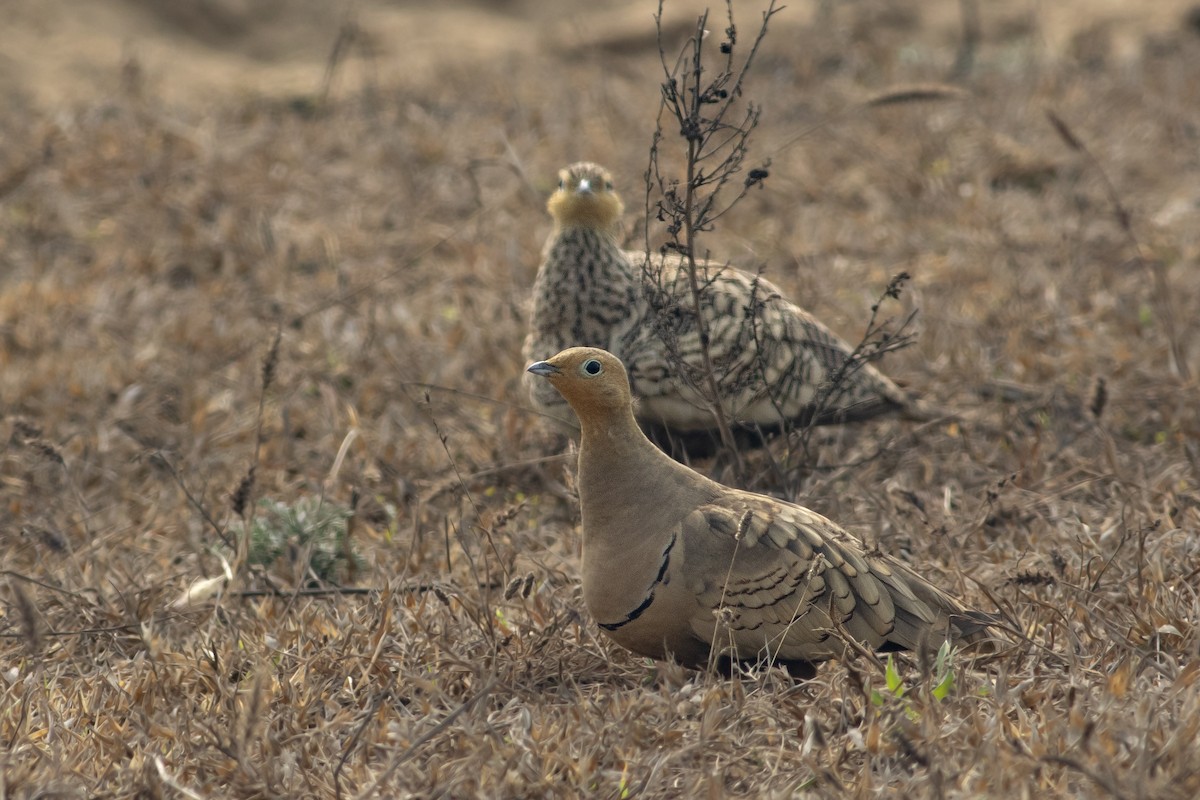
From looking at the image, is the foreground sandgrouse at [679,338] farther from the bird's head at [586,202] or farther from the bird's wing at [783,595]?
the bird's wing at [783,595]

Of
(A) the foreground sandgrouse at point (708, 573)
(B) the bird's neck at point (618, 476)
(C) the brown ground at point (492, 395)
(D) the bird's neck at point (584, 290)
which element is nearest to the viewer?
(C) the brown ground at point (492, 395)

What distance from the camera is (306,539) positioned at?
452 cm

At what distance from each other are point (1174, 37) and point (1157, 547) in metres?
7.54

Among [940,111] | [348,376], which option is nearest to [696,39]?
[348,376]

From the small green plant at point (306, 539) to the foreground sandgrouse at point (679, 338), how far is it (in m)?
0.77

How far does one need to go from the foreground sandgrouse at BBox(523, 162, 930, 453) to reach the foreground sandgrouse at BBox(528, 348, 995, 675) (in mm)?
801

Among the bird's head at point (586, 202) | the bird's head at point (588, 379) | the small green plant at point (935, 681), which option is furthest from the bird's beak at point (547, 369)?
the bird's head at point (586, 202)

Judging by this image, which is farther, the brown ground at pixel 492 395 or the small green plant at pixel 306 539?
the small green plant at pixel 306 539

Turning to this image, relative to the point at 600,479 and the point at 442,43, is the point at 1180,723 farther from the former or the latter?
the point at 442,43

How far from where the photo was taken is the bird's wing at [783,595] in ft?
11.0

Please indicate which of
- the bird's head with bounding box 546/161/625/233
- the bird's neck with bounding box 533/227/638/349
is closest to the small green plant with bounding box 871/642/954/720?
the bird's neck with bounding box 533/227/638/349

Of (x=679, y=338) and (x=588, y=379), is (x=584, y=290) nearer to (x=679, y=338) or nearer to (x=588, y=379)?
(x=679, y=338)

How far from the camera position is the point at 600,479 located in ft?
11.4

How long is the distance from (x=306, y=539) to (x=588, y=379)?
150 centimetres
